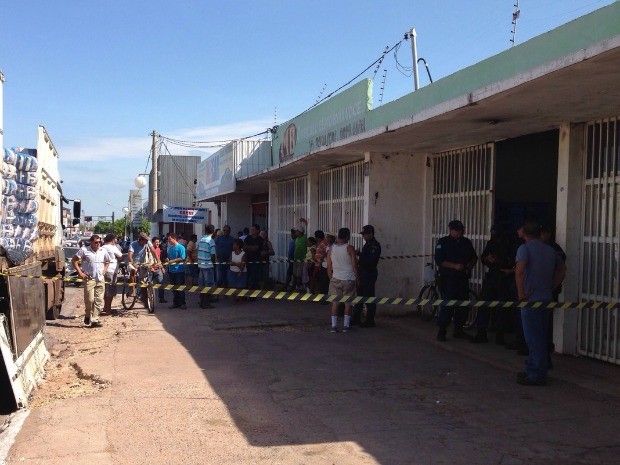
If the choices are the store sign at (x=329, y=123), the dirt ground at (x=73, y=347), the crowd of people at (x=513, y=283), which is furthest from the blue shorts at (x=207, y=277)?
the crowd of people at (x=513, y=283)

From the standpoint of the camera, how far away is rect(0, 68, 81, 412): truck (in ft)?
21.0

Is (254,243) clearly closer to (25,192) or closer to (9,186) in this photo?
(25,192)

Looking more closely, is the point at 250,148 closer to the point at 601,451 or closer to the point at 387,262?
the point at 387,262

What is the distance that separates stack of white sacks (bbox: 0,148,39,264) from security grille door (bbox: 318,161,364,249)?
6.30 metres

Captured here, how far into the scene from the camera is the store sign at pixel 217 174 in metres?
21.3

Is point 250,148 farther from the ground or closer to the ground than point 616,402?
farther from the ground

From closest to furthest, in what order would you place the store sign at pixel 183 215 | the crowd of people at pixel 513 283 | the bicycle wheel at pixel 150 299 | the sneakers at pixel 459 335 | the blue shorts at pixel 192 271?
the crowd of people at pixel 513 283 < the sneakers at pixel 459 335 < the bicycle wheel at pixel 150 299 < the blue shorts at pixel 192 271 < the store sign at pixel 183 215

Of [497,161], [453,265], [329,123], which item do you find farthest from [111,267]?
[497,161]

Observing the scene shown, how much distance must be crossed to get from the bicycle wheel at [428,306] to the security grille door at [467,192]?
730 millimetres

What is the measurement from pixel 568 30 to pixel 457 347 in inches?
173

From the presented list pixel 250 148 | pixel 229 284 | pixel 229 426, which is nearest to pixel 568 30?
pixel 229 426

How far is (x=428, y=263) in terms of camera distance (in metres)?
12.3

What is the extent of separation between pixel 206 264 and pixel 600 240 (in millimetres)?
8587

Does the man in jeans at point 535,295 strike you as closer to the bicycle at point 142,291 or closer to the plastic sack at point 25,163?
the plastic sack at point 25,163
